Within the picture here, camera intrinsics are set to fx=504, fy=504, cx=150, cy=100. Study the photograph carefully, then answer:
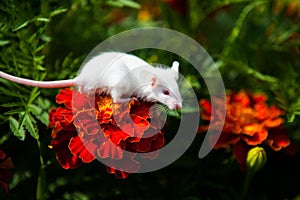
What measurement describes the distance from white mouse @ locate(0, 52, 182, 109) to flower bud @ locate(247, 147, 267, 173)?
0.38 feet

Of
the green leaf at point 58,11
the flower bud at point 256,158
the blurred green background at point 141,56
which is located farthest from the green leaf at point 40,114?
the flower bud at point 256,158

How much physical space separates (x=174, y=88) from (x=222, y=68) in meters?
0.24

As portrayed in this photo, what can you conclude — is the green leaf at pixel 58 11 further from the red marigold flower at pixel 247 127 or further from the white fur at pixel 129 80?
the red marigold flower at pixel 247 127

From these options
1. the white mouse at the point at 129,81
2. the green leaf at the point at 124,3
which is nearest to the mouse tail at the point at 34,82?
the white mouse at the point at 129,81

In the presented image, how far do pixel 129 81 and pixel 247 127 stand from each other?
18 centimetres

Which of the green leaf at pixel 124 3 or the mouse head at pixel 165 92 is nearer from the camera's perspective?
the mouse head at pixel 165 92

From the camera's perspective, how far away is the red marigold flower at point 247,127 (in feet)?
2.04

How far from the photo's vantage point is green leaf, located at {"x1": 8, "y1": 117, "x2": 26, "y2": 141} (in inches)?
21.8

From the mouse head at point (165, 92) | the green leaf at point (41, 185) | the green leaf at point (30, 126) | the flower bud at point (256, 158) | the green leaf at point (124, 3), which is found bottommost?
the green leaf at point (41, 185)

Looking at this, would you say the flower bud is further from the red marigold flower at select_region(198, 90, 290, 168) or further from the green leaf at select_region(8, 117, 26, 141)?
the green leaf at select_region(8, 117, 26, 141)

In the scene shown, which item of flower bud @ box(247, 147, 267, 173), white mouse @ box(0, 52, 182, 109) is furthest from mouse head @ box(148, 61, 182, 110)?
flower bud @ box(247, 147, 267, 173)

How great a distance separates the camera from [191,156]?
0.70 m

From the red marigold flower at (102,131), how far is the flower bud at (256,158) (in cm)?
12

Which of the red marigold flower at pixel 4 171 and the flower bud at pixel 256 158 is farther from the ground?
the flower bud at pixel 256 158
